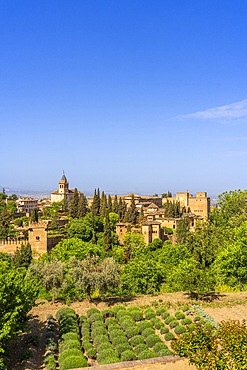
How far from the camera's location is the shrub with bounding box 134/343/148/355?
1417 cm

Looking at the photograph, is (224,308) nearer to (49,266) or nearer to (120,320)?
(120,320)

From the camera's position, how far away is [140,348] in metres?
14.3

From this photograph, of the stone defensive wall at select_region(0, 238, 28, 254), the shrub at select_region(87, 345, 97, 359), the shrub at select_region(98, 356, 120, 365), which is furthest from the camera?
the stone defensive wall at select_region(0, 238, 28, 254)

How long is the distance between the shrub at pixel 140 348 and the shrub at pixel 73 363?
2.34 m

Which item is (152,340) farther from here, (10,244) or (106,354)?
(10,244)

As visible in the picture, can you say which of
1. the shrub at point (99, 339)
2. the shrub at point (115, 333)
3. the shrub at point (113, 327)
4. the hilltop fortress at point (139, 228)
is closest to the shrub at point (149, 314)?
the shrub at point (113, 327)

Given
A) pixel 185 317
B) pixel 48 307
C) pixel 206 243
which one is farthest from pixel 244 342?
pixel 206 243

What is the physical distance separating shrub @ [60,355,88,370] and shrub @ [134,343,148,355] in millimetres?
2345

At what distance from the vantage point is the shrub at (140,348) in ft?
46.5

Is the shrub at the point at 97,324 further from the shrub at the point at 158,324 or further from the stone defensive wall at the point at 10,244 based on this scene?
the stone defensive wall at the point at 10,244

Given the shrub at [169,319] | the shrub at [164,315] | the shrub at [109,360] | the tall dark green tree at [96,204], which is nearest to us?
the shrub at [109,360]

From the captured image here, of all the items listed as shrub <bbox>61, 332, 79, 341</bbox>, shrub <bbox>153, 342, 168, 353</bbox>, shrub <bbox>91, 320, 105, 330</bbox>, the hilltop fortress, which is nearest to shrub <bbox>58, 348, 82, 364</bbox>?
shrub <bbox>61, 332, 79, 341</bbox>

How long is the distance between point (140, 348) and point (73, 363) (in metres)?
2.99

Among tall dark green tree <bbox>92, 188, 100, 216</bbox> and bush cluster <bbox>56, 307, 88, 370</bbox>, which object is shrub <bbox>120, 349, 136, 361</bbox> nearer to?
bush cluster <bbox>56, 307, 88, 370</bbox>
